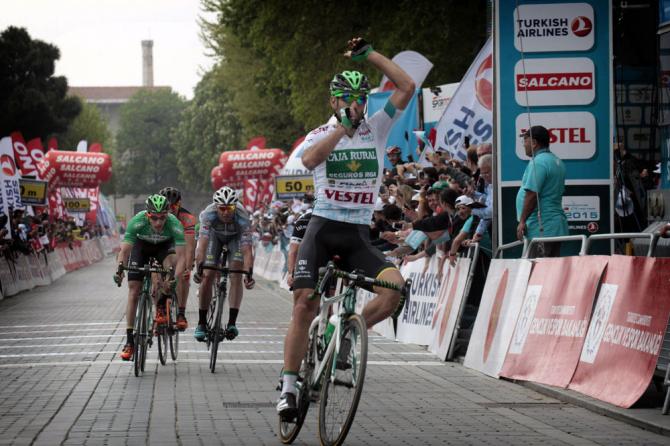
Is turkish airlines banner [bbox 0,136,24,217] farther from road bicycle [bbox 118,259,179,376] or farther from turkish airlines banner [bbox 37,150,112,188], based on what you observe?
turkish airlines banner [bbox 37,150,112,188]

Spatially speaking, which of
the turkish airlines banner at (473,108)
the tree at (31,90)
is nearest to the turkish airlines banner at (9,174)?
the turkish airlines banner at (473,108)

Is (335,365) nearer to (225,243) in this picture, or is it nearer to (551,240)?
(551,240)

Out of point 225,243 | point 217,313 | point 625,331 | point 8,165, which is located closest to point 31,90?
point 8,165

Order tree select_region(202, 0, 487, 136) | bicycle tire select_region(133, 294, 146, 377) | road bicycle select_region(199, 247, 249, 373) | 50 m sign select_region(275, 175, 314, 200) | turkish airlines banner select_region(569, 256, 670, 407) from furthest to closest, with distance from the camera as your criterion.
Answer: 1. 50 m sign select_region(275, 175, 314, 200)
2. tree select_region(202, 0, 487, 136)
3. road bicycle select_region(199, 247, 249, 373)
4. bicycle tire select_region(133, 294, 146, 377)
5. turkish airlines banner select_region(569, 256, 670, 407)

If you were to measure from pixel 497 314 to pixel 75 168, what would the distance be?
64949mm

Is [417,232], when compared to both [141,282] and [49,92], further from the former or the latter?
[49,92]

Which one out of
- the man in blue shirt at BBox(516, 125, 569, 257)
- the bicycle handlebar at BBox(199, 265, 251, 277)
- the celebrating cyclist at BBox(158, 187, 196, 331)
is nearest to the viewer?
the man in blue shirt at BBox(516, 125, 569, 257)

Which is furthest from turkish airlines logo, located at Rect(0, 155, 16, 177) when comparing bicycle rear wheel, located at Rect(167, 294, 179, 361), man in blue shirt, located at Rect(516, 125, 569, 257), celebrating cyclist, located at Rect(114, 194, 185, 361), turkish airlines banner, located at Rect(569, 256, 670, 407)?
turkish airlines banner, located at Rect(569, 256, 670, 407)

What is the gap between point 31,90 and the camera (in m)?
82.8

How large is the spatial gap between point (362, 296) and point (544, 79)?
686cm

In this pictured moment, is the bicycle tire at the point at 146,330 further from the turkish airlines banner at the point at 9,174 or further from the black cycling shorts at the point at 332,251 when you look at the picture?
the turkish airlines banner at the point at 9,174

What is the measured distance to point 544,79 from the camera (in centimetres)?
1576

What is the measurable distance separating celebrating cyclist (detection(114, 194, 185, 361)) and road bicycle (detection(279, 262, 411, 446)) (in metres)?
6.12

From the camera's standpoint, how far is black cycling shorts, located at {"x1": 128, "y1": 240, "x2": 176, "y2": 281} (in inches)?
583
